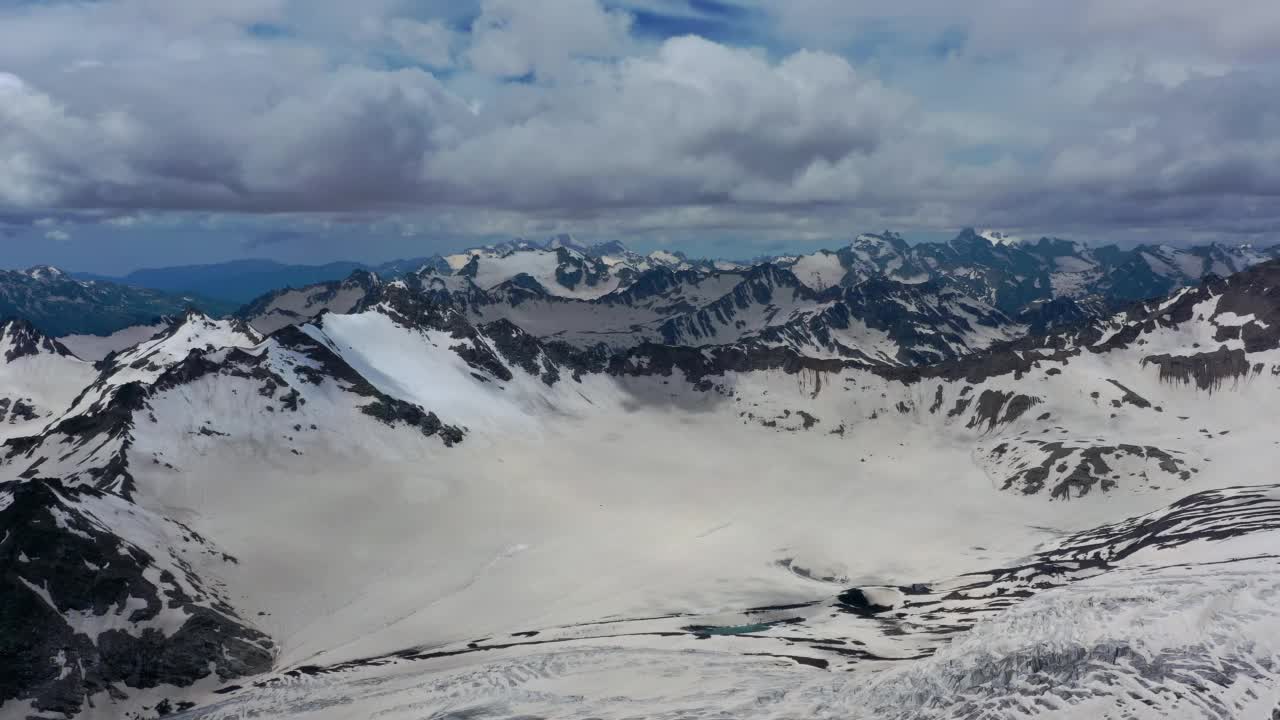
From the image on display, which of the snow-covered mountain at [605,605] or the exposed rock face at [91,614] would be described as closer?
the snow-covered mountain at [605,605]

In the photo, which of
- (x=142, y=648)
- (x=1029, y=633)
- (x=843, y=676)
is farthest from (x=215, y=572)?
(x=1029, y=633)

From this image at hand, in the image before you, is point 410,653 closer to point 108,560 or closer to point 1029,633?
point 108,560

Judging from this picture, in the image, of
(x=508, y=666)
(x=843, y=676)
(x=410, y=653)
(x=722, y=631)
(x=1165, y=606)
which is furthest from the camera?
(x=722, y=631)

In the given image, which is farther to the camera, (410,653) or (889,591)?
(889,591)

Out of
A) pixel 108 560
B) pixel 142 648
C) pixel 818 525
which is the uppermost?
pixel 108 560

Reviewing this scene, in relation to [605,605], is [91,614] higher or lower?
higher

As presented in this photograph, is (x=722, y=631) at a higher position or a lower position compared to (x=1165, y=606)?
lower

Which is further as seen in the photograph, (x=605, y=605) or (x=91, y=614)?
(x=605, y=605)

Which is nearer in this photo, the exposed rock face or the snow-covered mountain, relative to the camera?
the snow-covered mountain

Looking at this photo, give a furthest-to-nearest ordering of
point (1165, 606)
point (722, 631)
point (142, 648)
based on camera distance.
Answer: point (722, 631), point (142, 648), point (1165, 606)

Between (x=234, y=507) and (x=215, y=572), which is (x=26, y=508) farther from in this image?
(x=234, y=507)
